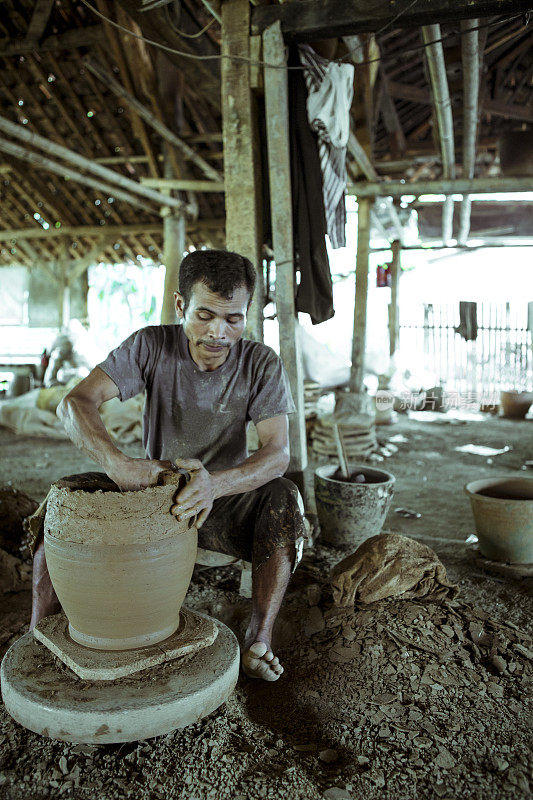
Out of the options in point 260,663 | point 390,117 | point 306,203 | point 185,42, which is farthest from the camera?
point 390,117

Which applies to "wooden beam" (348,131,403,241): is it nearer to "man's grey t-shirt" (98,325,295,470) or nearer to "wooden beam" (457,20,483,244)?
"wooden beam" (457,20,483,244)

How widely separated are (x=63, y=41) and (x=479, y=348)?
30.0 feet

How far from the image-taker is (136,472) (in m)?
2.03

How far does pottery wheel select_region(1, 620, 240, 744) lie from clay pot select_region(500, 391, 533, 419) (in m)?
8.92

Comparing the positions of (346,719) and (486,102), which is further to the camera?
(486,102)

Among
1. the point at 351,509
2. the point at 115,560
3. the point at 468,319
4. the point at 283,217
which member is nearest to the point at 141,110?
the point at 283,217

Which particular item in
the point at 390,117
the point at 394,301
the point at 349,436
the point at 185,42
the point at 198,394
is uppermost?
the point at 390,117

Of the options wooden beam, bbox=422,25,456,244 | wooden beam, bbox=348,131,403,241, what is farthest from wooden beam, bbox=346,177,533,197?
wooden beam, bbox=348,131,403,241

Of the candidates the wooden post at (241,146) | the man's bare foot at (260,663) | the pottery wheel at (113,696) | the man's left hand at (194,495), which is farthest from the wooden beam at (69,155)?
the man's bare foot at (260,663)

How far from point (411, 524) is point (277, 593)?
2251 mm

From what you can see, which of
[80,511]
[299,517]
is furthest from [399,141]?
[80,511]

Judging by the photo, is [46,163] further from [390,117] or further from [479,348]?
[479,348]

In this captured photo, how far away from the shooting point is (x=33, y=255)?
14.2 m

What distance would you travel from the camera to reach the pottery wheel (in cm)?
172
